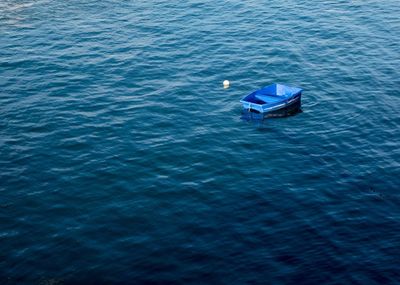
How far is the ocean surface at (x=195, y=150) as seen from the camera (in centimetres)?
3006

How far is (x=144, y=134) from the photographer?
43.2 metres

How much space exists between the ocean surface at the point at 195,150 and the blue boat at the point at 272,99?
5.65 ft

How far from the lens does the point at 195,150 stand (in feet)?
136

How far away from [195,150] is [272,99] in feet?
35.6

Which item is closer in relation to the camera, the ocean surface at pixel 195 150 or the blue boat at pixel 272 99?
the ocean surface at pixel 195 150

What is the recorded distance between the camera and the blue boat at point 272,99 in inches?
1789

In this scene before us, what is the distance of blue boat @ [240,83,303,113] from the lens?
45.4 m

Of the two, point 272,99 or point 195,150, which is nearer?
point 195,150

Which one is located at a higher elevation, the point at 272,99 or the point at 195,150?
the point at 272,99

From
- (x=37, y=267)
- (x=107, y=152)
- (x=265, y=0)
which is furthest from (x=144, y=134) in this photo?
(x=265, y=0)

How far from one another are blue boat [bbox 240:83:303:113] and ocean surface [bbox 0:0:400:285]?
1723 mm

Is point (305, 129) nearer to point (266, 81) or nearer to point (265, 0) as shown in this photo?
point (266, 81)

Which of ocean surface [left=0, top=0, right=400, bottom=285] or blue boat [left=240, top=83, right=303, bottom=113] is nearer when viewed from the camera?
ocean surface [left=0, top=0, right=400, bottom=285]

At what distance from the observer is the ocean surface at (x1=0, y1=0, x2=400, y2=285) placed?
30.1 m
